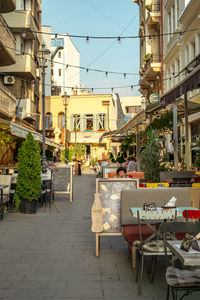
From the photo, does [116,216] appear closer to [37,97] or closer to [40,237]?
[40,237]

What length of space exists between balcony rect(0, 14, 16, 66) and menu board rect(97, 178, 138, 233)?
43.3 ft

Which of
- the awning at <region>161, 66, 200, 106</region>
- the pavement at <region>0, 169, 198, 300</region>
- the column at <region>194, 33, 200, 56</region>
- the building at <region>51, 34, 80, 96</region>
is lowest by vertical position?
the pavement at <region>0, 169, 198, 300</region>

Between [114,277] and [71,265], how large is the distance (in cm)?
78

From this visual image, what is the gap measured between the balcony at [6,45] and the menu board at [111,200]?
13205 mm

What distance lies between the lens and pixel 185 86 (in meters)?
8.72

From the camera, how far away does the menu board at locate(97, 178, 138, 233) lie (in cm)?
614

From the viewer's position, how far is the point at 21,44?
85.9 ft

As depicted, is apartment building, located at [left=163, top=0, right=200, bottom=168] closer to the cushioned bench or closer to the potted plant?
the potted plant

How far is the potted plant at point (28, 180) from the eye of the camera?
9.91m

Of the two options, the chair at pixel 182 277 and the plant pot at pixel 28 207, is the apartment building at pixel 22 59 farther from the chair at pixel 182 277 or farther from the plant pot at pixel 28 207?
the chair at pixel 182 277

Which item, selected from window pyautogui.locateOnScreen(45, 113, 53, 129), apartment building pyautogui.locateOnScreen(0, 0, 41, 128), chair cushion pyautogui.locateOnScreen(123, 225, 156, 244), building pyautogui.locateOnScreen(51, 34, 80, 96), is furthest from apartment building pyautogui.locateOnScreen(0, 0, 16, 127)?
building pyautogui.locateOnScreen(51, 34, 80, 96)

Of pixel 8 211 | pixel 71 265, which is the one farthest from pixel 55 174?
pixel 71 265

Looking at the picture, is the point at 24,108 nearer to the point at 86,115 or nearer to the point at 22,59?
the point at 22,59

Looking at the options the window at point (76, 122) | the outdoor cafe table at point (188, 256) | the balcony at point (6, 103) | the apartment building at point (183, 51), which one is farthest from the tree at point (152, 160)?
the window at point (76, 122)
